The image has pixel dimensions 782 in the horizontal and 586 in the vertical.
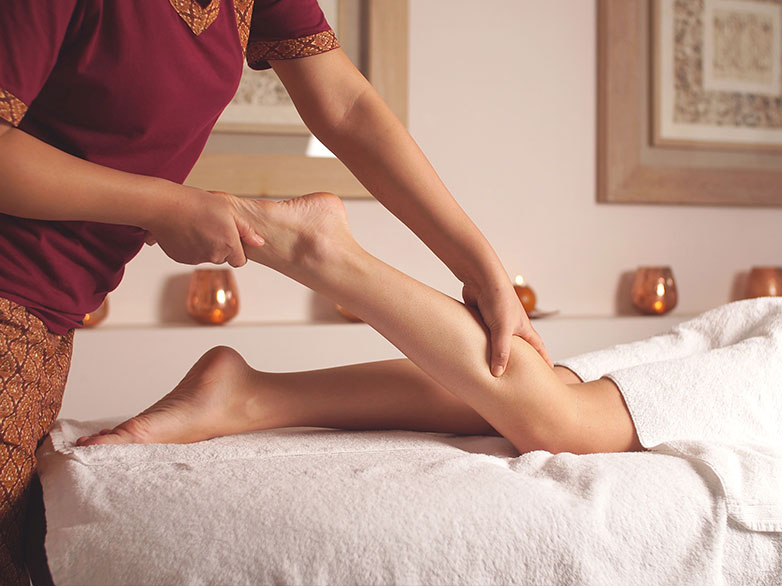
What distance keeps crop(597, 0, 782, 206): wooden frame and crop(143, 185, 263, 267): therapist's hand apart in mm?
2063

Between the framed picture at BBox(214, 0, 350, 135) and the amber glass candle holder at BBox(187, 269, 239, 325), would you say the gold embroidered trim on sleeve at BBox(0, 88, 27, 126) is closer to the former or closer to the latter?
the amber glass candle holder at BBox(187, 269, 239, 325)

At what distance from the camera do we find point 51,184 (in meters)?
0.94

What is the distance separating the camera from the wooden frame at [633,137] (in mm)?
2814

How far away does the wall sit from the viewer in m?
2.62

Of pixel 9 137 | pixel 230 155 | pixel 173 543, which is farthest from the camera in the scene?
pixel 230 155

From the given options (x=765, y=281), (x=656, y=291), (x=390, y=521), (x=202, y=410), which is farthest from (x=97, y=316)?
(x=765, y=281)

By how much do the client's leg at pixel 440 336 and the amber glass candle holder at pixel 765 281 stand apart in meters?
1.93

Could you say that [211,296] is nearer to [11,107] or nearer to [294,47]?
[294,47]

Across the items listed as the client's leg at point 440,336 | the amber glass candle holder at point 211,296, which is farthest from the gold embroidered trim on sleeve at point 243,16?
the amber glass candle holder at point 211,296

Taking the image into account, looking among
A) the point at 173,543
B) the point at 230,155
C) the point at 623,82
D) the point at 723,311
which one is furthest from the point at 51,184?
the point at 623,82

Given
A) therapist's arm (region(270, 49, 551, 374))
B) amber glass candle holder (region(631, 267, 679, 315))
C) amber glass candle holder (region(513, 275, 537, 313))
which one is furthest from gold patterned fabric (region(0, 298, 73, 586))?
amber glass candle holder (region(631, 267, 679, 315))

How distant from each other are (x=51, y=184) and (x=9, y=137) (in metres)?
0.07

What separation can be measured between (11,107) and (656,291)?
229cm

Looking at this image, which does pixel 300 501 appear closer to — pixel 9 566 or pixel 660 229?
pixel 9 566
